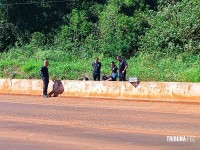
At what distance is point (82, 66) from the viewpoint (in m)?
31.2

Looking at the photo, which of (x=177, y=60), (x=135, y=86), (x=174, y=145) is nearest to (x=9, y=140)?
(x=174, y=145)

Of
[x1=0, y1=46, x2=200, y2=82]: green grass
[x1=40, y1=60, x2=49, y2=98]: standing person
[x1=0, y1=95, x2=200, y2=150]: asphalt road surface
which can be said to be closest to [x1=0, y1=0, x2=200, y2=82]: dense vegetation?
[x1=0, y1=46, x2=200, y2=82]: green grass

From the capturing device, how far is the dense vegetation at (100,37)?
101 feet

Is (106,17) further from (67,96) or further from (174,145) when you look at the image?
(174,145)

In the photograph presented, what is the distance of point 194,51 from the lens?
31750mm

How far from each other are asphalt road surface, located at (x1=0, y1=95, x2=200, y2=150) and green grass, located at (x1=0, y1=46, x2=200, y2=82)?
846cm

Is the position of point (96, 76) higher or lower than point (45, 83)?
higher

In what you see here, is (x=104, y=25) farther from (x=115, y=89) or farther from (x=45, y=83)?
(x=115, y=89)

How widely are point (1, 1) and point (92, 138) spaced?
108 feet

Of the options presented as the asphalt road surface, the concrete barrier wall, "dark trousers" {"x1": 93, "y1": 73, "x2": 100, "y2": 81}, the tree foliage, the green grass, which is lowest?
the asphalt road surface

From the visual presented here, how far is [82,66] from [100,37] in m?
7.54

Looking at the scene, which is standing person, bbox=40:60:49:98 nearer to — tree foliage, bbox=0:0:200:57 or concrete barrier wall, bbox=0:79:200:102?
concrete barrier wall, bbox=0:79:200:102

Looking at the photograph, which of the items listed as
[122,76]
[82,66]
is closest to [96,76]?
[122,76]

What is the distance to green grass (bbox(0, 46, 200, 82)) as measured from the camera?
2647cm
